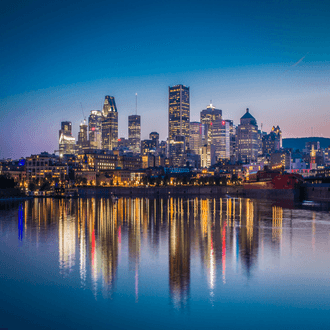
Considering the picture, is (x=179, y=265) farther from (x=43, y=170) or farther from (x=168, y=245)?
(x=43, y=170)

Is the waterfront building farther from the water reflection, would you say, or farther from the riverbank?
the water reflection

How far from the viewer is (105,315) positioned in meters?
16.6

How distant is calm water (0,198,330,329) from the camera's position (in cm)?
1638

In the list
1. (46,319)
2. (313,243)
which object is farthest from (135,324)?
(313,243)

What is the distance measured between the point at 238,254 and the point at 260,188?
344ft

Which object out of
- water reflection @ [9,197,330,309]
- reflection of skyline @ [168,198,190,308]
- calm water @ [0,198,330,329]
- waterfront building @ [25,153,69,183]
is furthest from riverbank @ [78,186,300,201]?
calm water @ [0,198,330,329]

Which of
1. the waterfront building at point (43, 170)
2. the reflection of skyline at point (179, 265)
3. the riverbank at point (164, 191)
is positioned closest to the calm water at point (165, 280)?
the reflection of skyline at point (179, 265)

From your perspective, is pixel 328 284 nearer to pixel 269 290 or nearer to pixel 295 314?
pixel 269 290

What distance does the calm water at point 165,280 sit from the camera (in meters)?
16.4

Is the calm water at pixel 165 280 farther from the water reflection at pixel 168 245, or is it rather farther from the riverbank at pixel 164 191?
the riverbank at pixel 164 191

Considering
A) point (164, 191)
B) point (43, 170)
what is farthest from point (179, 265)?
point (43, 170)

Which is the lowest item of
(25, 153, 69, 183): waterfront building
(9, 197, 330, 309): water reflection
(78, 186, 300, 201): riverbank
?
(78, 186, 300, 201): riverbank

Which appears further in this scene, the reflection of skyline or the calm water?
the reflection of skyline

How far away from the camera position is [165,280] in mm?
21141
